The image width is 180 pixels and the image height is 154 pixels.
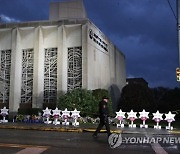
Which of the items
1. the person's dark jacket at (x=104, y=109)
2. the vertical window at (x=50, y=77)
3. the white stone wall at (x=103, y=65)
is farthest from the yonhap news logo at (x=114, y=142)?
the vertical window at (x=50, y=77)

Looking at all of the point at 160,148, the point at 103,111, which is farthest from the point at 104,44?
the point at 160,148

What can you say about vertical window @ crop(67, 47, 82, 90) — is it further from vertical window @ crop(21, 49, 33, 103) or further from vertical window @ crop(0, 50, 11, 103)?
vertical window @ crop(0, 50, 11, 103)

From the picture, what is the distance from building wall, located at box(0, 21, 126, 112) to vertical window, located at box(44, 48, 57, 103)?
1.17 ft

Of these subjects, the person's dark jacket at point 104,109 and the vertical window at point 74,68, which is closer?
the person's dark jacket at point 104,109

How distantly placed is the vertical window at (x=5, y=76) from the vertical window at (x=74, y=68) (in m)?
6.53

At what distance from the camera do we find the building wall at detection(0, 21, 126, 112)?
33.6m

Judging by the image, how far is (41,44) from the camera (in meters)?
35.4

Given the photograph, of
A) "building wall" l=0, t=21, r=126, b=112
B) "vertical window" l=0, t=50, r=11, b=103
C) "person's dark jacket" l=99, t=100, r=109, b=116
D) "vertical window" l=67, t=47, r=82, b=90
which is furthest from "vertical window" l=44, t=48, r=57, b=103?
"person's dark jacket" l=99, t=100, r=109, b=116

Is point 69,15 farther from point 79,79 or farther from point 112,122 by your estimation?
point 112,122

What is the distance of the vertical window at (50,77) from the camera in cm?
3466

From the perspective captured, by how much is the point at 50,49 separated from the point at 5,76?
5.43 meters

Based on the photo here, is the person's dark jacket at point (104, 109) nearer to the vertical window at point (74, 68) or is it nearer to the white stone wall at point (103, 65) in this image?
the white stone wall at point (103, 65)

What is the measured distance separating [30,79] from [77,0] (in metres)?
9.39

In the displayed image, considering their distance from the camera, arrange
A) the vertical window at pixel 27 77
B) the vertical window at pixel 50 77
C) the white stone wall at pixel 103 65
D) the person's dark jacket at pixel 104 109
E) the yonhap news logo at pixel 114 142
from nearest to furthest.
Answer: the yonhap news logo at pixel 114 142 → the person's dark jacket at pixel 104 109 → the white stone wall at pixel 103 65 → the vertical window at pixel 50 77 → the vertical window at pixel 27 77
